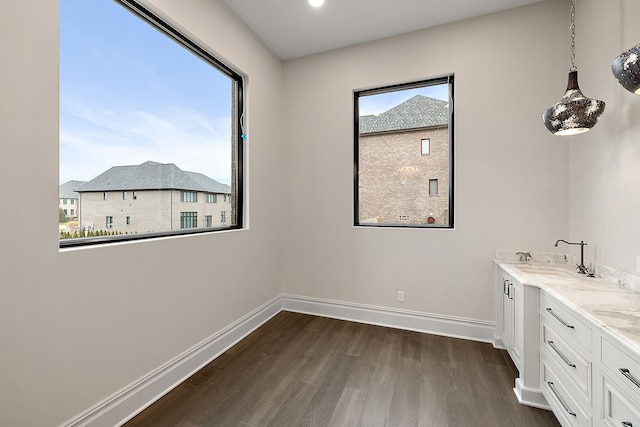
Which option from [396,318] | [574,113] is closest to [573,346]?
[574,113]

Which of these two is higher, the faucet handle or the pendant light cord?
the pendant light cord

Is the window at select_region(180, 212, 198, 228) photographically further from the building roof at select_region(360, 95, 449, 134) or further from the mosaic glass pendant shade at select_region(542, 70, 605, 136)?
the mosaic glass pendant shade at select_region(542, 70, 605, 136)

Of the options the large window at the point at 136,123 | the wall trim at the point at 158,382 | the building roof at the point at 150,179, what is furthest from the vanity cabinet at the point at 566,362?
the building roof at the point at 150,179

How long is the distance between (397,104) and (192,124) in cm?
214

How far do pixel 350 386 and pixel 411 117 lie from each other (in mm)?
2632

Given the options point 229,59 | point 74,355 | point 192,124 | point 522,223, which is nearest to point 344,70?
point 229,59

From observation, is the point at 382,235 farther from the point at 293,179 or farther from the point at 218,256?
the point at 218,256

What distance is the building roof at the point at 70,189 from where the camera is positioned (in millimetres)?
1528

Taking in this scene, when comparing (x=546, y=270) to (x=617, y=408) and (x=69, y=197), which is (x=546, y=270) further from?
(x=69, y=197)

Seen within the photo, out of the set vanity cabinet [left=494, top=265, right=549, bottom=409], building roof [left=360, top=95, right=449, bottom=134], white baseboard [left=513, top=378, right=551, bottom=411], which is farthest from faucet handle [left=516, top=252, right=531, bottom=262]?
building roof [left=360, top=95, right=449, bottom=134]

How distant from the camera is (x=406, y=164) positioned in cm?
304

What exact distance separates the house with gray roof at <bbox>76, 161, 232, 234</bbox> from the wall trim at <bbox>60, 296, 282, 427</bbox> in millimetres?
976

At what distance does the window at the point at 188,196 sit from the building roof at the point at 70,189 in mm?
701

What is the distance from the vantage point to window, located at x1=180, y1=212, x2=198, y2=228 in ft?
7.46
